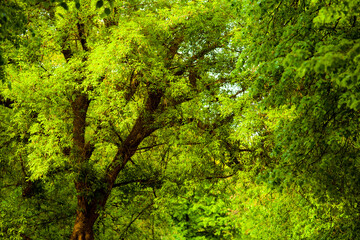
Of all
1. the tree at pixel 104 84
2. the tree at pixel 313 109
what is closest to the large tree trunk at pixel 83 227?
the tree at pixel 104 84

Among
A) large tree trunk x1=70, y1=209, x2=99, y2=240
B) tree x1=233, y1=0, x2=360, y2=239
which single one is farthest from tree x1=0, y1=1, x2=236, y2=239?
tree x1=233, y1=0, x2=360, y2=239

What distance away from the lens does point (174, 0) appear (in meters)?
13.3

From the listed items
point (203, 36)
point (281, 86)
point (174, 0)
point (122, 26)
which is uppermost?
point (174, 0)

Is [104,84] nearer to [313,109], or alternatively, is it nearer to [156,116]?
[156,116]

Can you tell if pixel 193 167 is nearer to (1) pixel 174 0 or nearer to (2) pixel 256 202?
(2) pixel 256 202

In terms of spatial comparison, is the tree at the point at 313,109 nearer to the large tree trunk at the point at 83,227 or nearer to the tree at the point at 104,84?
the tree at the point at 104,84

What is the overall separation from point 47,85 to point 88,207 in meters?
4.39

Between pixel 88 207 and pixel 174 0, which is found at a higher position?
pixel 174 0

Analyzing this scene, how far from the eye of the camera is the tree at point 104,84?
1072cm

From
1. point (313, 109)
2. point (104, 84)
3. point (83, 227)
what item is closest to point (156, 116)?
point (104, 84)

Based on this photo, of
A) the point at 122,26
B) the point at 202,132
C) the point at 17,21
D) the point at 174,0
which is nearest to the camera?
the point at 17,21

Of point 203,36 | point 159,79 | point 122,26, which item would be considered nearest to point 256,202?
point 159,79

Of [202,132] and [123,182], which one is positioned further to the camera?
[123,182]

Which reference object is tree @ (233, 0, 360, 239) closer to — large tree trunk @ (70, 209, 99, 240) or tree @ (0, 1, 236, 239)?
tree @ (0, 1, 236, 239)
